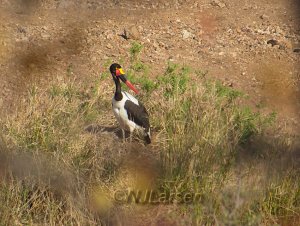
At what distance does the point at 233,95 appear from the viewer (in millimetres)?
5723

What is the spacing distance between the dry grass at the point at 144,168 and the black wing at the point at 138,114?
0.54 feet

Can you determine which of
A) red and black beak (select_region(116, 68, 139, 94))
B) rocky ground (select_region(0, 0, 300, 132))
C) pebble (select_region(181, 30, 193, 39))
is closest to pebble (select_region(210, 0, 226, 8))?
rocky ground (select_region(0, 0, 300, 132))

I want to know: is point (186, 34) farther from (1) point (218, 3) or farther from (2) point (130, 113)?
(2) point (130, 113)

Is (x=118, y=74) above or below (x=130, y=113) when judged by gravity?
above

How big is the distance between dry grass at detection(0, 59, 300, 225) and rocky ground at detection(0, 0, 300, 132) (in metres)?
1.13

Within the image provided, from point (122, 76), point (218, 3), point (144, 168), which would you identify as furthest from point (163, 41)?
point (144, 168)

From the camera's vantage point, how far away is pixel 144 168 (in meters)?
4.61

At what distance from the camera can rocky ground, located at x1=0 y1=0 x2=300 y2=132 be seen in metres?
6.25

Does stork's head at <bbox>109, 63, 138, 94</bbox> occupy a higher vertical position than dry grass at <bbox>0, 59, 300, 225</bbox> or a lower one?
higher

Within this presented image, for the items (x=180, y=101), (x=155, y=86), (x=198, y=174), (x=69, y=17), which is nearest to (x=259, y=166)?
(x=198, y=174)

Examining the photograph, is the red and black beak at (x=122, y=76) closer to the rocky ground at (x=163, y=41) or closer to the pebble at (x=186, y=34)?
the rocky ground at (x=163, y=41)

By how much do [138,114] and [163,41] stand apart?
1658mm

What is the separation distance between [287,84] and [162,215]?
8.02ft

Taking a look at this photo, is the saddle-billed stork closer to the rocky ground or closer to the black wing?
the black wing
